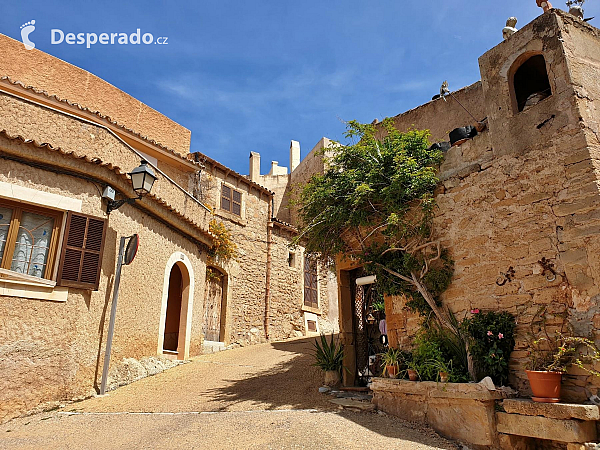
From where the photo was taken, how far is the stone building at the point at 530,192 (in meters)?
5.12

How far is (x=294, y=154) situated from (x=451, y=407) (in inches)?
869

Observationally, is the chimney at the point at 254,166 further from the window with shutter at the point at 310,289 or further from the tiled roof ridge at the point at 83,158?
the tiled roof ridge at the point at 83,158

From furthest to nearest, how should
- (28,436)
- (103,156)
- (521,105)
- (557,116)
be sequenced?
(103,156), (521,105), (557,116), (28,436)

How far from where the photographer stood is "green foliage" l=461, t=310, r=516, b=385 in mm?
5328

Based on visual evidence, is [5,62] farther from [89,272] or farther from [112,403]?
[112,403]

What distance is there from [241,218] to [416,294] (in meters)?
9.33

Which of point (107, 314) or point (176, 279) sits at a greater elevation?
point (176, 279)

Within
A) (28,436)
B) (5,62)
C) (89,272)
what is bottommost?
(28,436)

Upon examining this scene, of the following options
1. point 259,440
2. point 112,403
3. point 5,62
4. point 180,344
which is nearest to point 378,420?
point 259,440

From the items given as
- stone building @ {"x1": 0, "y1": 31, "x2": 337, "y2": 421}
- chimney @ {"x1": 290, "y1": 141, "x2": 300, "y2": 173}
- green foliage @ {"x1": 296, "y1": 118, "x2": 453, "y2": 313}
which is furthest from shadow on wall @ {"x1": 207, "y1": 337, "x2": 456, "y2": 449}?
chimney @ {"x1": 290, "y1": 141, "x2": 300, "y2": 173}

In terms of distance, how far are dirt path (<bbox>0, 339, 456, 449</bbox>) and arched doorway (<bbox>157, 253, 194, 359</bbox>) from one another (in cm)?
170

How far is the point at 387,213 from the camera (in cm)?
692

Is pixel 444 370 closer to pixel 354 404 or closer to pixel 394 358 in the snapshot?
pixel 394 358

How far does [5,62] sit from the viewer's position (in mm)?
11438
